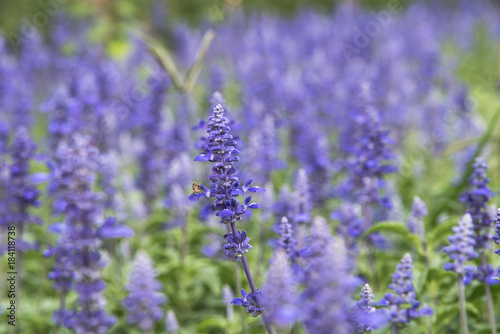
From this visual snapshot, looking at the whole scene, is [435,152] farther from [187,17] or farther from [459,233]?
[187,17]

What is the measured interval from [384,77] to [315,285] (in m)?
10.1

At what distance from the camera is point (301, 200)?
4.90 meters

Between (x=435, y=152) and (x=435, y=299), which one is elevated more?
(x=435, y=152)

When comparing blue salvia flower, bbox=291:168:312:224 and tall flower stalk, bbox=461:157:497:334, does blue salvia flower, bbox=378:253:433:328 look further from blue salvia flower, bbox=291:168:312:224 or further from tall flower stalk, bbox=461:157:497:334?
blue salvia flower, bbox=291:168:312:224

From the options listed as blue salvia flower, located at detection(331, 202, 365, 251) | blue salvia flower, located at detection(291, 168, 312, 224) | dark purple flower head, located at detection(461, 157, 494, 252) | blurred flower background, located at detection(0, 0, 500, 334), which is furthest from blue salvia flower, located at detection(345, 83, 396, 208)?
dark purple flower head, located at detection(461, 157, 494, 252)

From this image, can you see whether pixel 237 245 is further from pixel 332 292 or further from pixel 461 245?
pixel 461 245

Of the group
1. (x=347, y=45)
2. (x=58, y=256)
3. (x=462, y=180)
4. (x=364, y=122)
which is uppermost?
(x=347, y=45)

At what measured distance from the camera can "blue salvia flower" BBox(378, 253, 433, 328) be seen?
117 inches

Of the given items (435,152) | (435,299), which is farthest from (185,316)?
(435,152)

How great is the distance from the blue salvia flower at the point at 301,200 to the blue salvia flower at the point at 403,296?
5.64 ft

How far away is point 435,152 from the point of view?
329 inches

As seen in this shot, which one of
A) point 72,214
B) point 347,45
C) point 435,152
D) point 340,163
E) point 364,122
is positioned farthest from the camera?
point 347,45

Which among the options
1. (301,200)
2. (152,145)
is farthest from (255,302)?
(152,145)

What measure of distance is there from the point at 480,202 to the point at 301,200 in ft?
4.90
